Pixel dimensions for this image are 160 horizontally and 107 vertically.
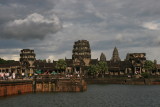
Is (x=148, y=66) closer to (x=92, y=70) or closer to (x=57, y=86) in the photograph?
(x=92, y=70)

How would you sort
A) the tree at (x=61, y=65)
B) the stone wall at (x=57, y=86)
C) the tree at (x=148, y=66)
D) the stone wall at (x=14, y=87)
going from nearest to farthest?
the stone wall at (x=14, y=87)
the stone wall at (x=57, y=86)
the tree at (x=148, y=66)
the tree at (x=61, y=65)

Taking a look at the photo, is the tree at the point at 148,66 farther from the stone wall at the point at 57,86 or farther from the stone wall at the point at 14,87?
the stone wall at the point at 14,87

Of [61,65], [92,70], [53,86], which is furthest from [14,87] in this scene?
[61,65]

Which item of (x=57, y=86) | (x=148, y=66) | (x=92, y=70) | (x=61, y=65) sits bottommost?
(x=57, y=86)

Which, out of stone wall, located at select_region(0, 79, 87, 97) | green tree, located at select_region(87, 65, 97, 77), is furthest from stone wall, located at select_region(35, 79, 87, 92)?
green tree, located at select_region(87, 65, 97, 77)

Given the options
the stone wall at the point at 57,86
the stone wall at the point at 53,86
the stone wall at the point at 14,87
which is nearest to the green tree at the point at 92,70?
the stone wall at the point at 53,86

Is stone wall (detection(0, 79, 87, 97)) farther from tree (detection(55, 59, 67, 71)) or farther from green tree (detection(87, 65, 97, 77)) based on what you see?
tree (detection(55, 59, 67, 71))

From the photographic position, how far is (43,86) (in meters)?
84.8

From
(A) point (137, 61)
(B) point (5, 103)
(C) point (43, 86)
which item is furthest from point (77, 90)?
(A) point (137, 61)

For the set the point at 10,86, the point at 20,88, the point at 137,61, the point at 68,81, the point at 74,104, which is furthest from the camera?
the point at 137,61

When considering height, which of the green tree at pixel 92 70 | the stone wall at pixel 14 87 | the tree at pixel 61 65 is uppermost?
the tree at pixel 61 65

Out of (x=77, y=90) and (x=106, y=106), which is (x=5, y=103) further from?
(x=77, y=90)

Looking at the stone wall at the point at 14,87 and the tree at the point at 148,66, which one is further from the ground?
the tree at the point at 148,66

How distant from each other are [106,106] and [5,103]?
1999 centimetres
